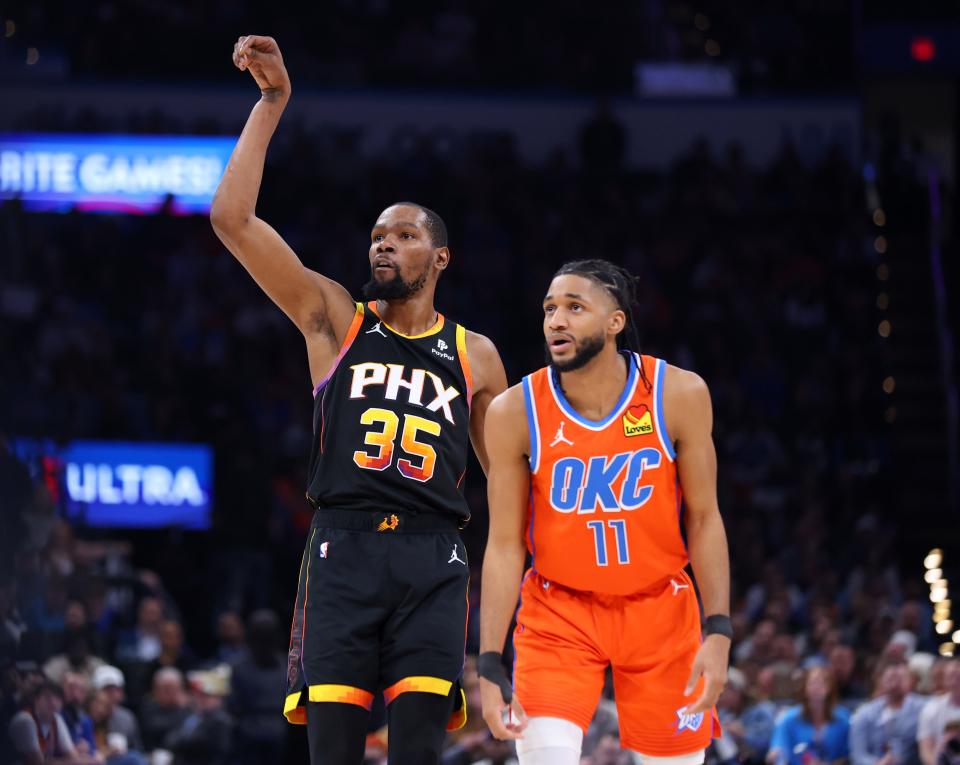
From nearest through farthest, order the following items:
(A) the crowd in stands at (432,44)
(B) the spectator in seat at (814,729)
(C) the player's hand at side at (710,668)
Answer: (C) the player's hand at side at (710,668) < (B) the spectator in seat at (814,729) < (A) the crowd in stands at (432,44)

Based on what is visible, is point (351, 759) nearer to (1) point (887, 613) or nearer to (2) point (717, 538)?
(2) point (717, 538)

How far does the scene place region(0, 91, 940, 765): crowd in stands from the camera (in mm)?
9930

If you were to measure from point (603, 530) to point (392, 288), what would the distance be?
1.10 m

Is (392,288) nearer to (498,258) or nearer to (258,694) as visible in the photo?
(258,694)

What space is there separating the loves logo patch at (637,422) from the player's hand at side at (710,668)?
0.72 metres

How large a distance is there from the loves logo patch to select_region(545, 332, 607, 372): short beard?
0.73ft

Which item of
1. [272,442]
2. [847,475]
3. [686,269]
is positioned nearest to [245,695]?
[272,442]

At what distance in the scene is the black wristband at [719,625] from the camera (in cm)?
483

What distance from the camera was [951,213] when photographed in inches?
757

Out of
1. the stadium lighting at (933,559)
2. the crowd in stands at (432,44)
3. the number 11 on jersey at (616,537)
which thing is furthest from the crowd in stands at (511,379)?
the number 11 on jersey at (616,537)

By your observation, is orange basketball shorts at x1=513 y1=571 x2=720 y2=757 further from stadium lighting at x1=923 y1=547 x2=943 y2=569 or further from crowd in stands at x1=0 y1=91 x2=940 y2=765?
stadium lighting at x1=923 y1=547 x2=943 y2=569

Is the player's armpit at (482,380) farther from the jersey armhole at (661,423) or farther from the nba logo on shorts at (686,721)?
the nba logo on shorts at (686,721)

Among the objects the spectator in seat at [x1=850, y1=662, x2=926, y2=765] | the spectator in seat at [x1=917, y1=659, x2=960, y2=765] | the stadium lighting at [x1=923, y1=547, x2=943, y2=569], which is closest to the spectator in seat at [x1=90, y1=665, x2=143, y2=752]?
the spectator in seat at [x1=850, y1=662, x2=926, y2=765]

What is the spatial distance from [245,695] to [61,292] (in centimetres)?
755
